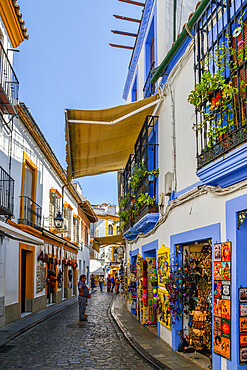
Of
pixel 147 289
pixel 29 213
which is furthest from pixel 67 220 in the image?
pixel 147 289

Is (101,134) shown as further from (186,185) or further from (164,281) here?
(164,281)

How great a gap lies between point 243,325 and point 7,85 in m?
9.29

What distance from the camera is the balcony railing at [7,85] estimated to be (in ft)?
36.7

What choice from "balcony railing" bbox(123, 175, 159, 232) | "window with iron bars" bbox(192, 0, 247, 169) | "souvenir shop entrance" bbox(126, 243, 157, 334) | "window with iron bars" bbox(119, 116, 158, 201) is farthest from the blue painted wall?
"souvenir shop entrance" bbox(126, 243, 157, 334)

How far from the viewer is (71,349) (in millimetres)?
9117

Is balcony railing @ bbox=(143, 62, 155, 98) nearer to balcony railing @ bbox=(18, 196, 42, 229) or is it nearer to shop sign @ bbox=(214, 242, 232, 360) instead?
balcony railing @ bbox=(18, 196, 42, 229)

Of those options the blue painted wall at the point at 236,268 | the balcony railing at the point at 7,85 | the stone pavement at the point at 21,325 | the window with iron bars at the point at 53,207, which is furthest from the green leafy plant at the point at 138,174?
the window with iron bars at the point at 53,207

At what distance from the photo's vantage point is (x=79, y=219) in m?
30.4

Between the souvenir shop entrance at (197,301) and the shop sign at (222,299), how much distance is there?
1.01m

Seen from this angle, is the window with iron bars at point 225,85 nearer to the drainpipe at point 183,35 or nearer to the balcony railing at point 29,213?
the drainpipe at point 183,35

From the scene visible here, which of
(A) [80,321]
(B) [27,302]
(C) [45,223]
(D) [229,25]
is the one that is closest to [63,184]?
(C) [45,223]

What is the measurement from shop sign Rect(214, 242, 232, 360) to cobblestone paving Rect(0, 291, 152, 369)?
1.83m

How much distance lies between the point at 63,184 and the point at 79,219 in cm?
695

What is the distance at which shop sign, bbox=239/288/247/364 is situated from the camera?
18.5 feet
